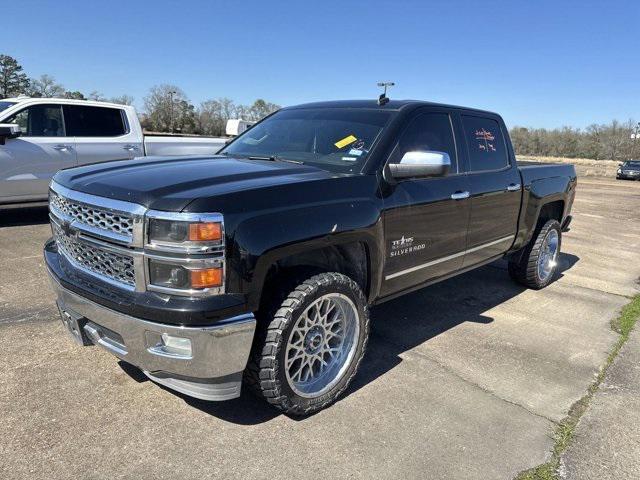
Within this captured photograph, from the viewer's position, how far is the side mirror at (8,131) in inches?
275

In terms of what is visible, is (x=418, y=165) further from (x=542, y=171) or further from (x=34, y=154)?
(x=34, y=154)

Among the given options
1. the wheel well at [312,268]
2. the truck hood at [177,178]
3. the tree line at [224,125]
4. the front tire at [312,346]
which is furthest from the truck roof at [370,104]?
the tree line at [224,125]

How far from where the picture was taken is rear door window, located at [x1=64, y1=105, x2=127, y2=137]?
312 inches

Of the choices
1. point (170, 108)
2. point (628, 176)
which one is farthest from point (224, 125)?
point (628, 176)

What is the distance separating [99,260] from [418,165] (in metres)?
2.04

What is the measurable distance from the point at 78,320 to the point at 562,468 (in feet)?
9.18

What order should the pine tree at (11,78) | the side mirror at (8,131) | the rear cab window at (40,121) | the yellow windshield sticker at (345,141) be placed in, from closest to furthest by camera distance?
the yellow windshield sticker at (345,141) → the side mirror at (8,131) → the rear cab window at (40,121) → the pine tree at (11,78)

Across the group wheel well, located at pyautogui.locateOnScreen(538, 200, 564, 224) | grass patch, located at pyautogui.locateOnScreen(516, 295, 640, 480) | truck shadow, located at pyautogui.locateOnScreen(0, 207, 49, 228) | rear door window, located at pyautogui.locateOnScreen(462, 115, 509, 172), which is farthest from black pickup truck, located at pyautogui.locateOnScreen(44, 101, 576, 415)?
truck shadow, located at pyautogui.locateOnScreen(0, 207, 49, 228)

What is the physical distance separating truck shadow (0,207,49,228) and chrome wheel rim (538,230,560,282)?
23.7 feet

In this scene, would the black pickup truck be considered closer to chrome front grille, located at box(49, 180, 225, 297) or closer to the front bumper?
chrome front grille, located at box(49, 180, 225, 297)

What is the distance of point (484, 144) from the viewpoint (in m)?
4.73

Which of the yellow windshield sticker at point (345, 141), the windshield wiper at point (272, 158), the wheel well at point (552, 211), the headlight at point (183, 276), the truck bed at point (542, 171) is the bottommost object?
the wheel well at point (552, 211)

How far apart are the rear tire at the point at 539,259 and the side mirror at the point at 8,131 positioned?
273 inches

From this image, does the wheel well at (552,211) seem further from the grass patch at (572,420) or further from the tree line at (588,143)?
the tree line at (588,143)
